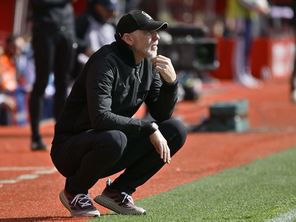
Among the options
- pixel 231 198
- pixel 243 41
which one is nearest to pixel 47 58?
pixel 231 198

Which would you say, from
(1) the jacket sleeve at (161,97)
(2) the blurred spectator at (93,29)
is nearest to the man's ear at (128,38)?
(1) the jacket sleeve at (161,97)

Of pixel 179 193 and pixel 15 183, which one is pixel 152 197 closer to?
pixel 179 193

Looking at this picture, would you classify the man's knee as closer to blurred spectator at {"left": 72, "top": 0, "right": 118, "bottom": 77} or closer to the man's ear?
the man's ear

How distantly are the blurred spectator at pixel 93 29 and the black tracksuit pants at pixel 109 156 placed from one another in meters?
5.27

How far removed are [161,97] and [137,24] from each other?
0.55m

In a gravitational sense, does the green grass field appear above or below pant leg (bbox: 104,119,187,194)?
below

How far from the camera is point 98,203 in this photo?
21.0 ft

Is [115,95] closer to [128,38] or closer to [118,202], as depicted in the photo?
[128,38]

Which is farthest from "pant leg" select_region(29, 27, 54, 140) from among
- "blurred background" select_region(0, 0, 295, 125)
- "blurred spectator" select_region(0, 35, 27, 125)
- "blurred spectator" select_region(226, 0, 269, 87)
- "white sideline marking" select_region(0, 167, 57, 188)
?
"blurred spectator" select_region(226, 0, 269, 87)

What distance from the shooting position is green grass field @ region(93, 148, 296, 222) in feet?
19.9

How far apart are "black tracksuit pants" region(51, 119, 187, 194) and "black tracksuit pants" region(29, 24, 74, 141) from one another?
3.92 meters

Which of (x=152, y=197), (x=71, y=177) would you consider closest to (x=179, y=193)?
(x=152, y=197)

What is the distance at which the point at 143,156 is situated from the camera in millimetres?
6262

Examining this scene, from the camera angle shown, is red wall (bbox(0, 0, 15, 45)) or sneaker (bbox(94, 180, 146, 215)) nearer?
sneaker (bbox(94, 180, 146, 215))
